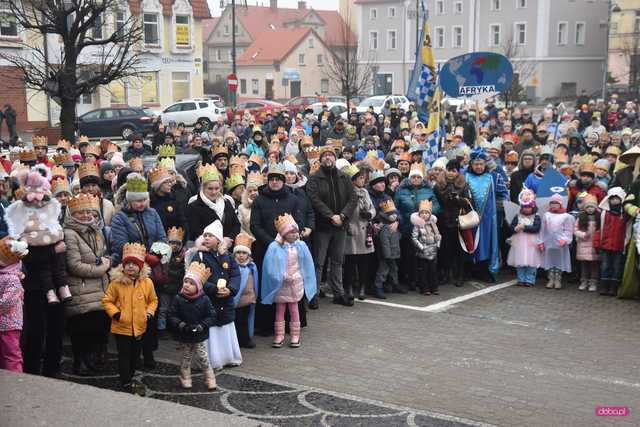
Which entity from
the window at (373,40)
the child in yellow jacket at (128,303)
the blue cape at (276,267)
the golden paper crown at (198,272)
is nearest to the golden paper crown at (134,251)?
the child in yellow jacket at (128,303)

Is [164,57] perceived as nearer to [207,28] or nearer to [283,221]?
[283,221]

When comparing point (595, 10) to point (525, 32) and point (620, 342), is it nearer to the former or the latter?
point (525, 32)

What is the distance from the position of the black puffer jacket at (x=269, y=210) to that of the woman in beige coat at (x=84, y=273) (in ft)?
6.26

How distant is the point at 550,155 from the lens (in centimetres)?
1225

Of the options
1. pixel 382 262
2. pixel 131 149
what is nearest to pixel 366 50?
pixel 131 149

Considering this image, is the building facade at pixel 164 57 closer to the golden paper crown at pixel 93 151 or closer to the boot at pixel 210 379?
the golden paper crown at pixel 93 151

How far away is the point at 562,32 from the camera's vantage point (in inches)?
2741

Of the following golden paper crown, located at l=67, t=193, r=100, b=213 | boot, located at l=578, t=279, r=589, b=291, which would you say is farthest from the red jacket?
golden paper crown, located at l=67, t=193, r=100, b=213

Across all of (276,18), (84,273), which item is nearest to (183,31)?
(84,273)

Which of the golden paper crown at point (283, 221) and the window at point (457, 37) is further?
the window at point (457, 37)

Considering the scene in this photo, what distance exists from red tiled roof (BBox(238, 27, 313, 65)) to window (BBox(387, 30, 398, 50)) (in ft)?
28.2

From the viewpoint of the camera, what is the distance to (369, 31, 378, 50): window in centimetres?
8100

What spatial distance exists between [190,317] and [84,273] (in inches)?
41.7

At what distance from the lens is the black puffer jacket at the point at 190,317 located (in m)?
6.87
